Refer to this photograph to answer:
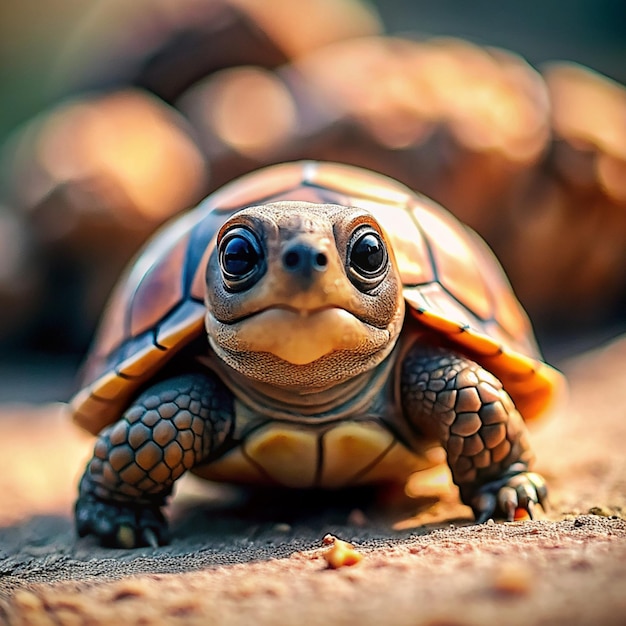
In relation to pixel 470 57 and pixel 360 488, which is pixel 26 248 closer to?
pixel 470 57

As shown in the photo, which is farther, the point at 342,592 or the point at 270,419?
the point at 270,419

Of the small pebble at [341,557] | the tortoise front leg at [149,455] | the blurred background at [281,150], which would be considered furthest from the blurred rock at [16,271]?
the small pebble at [341,557]

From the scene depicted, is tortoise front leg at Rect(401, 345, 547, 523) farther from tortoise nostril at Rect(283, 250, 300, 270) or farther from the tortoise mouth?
tortoise nostril at Rect(283, 250, 300, 270)

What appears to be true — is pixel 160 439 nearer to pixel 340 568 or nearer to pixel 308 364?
pixel 308 364

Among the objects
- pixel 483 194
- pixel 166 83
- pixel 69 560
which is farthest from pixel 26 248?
pixel 69 560

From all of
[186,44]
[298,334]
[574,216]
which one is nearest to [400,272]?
[298,334]

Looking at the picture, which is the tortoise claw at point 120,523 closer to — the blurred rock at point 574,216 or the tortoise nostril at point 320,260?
the tortoise nostril at point 320,260

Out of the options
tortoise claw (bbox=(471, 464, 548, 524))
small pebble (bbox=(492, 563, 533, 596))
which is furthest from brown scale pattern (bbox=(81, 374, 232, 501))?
small pebble (bbox=(492, 563, 533, 596))

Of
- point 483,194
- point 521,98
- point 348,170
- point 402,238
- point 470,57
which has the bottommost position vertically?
point 402,238
